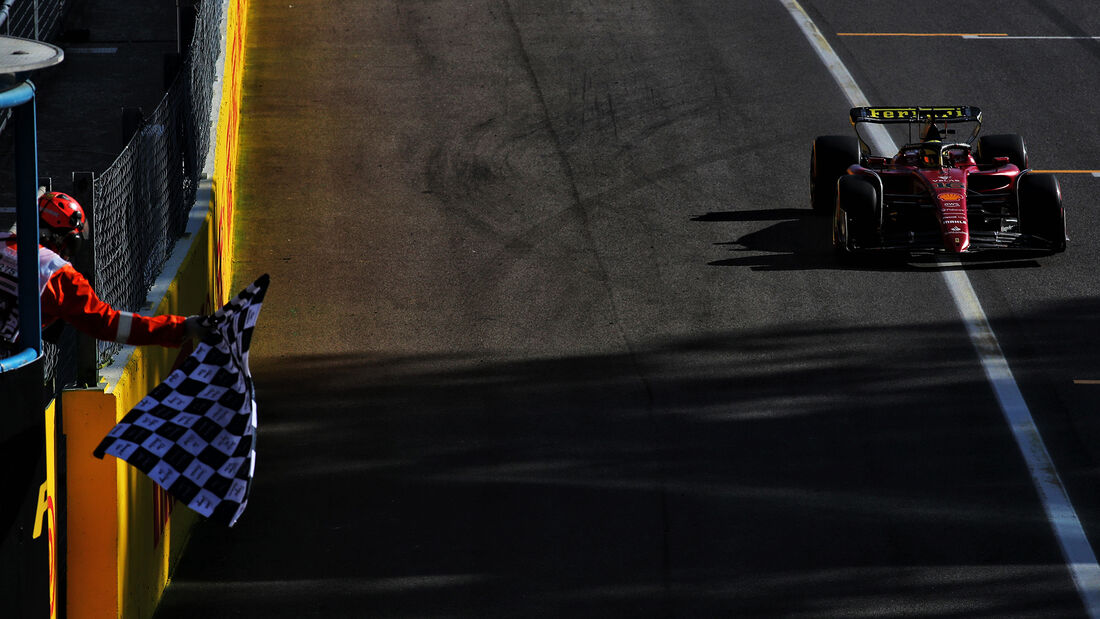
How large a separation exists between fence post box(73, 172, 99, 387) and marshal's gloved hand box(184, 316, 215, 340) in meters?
0.37

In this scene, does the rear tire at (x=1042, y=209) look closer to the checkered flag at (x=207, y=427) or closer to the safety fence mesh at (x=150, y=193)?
the safety fence mesh at (x=150, y=193)

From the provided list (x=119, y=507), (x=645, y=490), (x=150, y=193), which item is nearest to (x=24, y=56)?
(x=119, y=507)

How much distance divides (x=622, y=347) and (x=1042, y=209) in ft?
12.2

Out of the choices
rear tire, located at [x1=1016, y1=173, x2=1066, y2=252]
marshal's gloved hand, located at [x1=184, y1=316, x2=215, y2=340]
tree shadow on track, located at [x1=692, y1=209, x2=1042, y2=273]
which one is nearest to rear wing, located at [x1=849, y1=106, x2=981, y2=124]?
rear tire, located at [x1=1016, y1=173, x2=1066, y2=252]

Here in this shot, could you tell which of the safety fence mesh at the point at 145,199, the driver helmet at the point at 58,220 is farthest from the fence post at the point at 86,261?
the driver helmet at the point at 58,220

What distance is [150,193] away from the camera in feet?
23.5

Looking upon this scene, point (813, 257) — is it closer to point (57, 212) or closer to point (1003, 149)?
point (1003, 149)

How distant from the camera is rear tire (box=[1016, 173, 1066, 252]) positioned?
10.8 metres

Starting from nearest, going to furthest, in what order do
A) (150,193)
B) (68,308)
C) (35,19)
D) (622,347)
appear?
(68,308) → (150,193) → (622,347) → (35,19)

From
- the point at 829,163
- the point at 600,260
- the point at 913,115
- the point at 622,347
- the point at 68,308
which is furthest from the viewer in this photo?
the point at 829,163

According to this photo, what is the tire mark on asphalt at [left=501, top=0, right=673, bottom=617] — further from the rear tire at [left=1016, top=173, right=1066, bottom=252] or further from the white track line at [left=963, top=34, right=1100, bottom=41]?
the white track line at [left=963, top=34, right=1100, bottom=41]

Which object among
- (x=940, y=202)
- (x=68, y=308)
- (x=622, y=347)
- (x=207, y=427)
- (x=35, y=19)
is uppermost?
(x=68, y=308)

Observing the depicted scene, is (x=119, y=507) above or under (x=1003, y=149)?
above

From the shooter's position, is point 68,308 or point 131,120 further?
point 131,120
